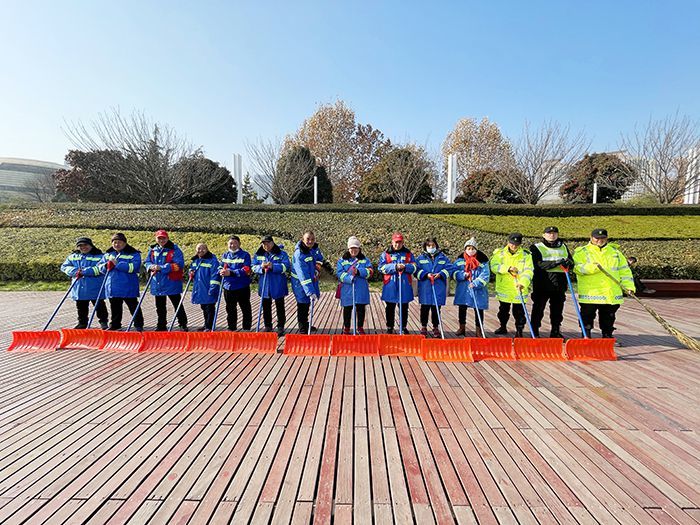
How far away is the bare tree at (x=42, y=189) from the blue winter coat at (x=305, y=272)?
128 feet

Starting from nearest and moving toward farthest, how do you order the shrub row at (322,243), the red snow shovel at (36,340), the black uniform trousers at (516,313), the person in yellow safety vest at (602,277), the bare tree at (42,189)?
the person in yellow safety vest at (602,277) → the red snow shovel at (36,340) → the black uniform trousers at (516,313) → the shrub row at (322,243) → the bare tree at (42,189)

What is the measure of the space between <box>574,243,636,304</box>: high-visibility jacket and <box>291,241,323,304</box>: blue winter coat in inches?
146

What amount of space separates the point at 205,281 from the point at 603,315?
5811 mm

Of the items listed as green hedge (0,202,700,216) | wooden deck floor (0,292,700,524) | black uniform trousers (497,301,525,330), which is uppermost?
green hedge (0,202,700,216)

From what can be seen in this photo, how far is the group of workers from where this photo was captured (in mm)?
4984

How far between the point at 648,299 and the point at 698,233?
7.54 m

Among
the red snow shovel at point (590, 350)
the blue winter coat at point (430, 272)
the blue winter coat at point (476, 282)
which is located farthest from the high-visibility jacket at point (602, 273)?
the blue winter coat at point (430, 272)

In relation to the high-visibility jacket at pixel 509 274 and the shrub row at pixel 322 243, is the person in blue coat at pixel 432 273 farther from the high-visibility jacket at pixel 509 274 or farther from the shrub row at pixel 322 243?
the shrub row at pixel 322 243

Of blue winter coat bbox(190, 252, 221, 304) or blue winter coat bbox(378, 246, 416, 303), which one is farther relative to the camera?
blue winter coat bbox(190, 252, 221, 304)

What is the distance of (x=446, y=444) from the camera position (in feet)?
8.98

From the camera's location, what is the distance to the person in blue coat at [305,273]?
520cm

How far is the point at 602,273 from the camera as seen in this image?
16.0 ft

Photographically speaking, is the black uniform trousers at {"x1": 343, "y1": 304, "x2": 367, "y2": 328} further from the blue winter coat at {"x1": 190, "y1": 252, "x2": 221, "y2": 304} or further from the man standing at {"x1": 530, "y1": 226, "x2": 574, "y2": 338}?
the man standing at {"x1": 530, "y1": 226, "x2": 574, "y2": 338}

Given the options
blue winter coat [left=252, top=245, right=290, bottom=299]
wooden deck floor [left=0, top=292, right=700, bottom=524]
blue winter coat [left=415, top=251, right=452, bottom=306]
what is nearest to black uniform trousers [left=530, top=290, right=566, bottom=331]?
wooden deck floor [left=0, top=292, right=700, bottom=524]
